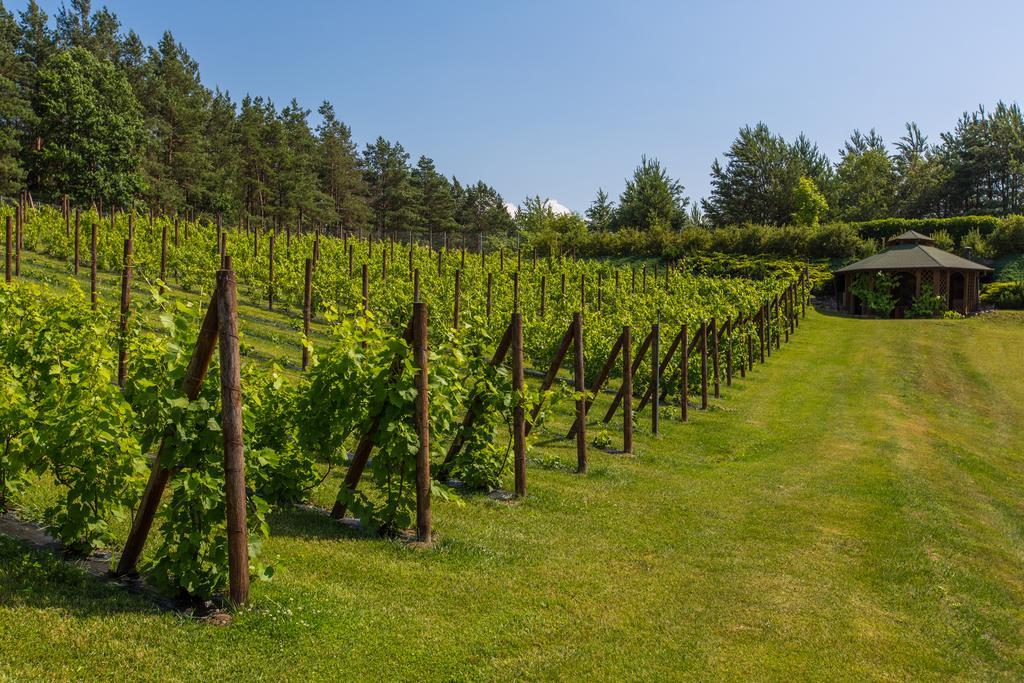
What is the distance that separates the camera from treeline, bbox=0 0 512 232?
153 ft

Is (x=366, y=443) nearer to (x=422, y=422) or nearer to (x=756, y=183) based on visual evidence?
(x=422, y=422)

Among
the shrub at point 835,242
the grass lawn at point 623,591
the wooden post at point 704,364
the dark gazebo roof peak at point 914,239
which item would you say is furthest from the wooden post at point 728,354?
the shrub at point 835,242

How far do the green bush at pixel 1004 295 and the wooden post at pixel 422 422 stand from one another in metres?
41.1

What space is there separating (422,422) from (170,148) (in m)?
57.5

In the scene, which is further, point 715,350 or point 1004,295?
point 1004,295

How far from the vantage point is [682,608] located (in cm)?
623

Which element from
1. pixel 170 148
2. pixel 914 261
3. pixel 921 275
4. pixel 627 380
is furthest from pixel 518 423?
pixel 170 148

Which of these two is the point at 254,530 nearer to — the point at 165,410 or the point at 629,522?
the point at 165,410

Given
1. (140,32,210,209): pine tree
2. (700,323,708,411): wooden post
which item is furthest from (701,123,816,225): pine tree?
(700,323,708,411): wooden post

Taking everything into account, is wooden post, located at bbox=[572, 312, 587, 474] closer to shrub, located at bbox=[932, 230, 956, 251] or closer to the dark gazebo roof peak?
the dark gazebo roof peak

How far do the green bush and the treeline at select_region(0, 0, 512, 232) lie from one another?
4873 cm

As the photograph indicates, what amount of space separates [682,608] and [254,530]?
345 centimetres

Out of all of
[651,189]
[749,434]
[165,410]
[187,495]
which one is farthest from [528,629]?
[651,189]

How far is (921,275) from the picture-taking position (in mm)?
39125
